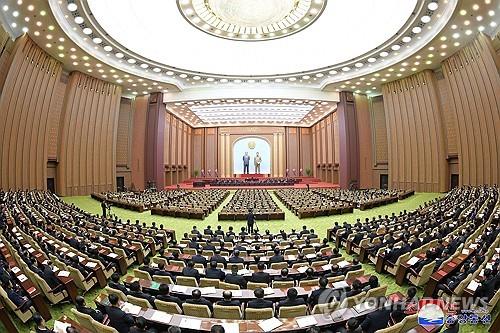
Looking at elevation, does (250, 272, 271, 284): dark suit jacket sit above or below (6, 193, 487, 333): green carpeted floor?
above

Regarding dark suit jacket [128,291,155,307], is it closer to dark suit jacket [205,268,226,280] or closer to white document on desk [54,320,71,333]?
white document on desk [54,320,71,333]

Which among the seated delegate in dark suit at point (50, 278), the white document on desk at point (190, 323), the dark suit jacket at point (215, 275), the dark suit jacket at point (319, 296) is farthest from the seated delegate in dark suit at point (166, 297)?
the seated delegate in dark suit at point (50, 278)

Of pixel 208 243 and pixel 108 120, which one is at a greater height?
pixel 108 120

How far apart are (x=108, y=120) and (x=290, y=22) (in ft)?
57.1

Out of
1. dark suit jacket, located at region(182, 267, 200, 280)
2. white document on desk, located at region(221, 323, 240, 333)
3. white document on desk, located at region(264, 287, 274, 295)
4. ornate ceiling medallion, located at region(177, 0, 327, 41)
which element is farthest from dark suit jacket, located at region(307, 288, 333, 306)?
ornate ceiling medallion, located at region(177, 0, 327, 41)

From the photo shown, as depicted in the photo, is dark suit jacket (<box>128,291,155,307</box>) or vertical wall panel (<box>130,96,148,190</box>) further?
vertical wall panel (<box>130,96,148,190</box>)

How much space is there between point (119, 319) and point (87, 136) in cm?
2599

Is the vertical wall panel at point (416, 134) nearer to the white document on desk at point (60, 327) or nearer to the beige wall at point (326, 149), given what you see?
the beige wall at point (326, 149)

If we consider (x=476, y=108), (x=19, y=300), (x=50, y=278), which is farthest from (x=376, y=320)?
(x=476, y=108)

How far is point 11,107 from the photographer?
800 inches

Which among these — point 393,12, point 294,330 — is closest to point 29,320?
point 294,330

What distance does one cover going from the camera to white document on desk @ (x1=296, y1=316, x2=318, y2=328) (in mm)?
4588

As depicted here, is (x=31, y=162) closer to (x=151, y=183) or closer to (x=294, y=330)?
(x=151, y=183)

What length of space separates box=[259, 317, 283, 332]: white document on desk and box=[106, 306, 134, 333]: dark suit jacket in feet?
5.80
